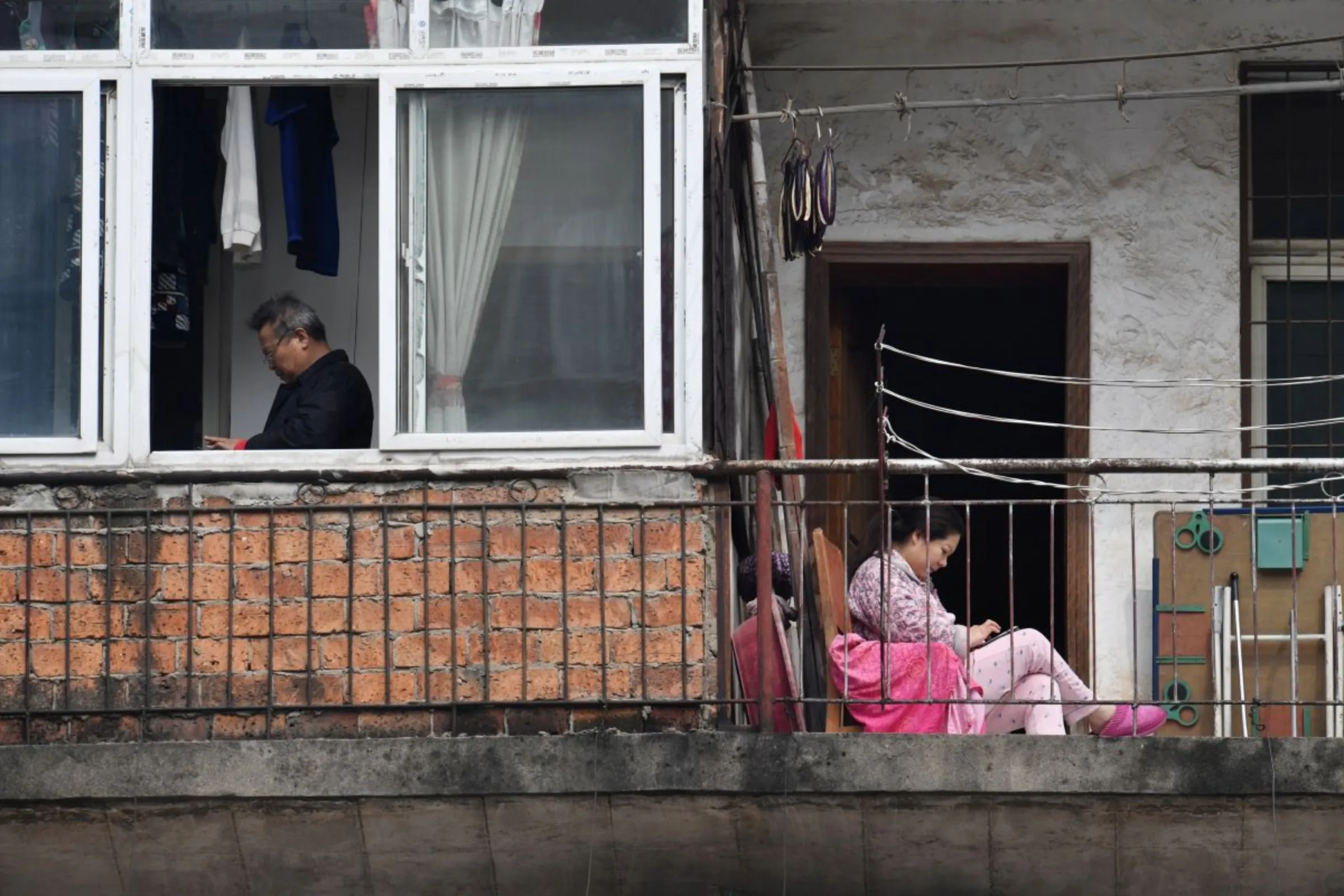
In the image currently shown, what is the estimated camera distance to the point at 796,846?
8930 mm

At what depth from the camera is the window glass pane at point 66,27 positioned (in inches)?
363

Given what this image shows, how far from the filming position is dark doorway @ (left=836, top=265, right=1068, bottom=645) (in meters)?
12.3

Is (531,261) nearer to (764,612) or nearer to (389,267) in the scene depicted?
(389,267)

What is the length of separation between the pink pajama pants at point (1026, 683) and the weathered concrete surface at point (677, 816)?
42cm

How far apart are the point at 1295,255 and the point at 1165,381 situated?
828 mm

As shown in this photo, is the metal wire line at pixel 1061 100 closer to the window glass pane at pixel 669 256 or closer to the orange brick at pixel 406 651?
the window glass pane at pixel 669 256

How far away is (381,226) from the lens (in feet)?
29.9

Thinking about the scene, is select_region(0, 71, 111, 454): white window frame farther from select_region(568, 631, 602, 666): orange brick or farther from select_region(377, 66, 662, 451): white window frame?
select_region(568, 631, 602, 666): orange brick

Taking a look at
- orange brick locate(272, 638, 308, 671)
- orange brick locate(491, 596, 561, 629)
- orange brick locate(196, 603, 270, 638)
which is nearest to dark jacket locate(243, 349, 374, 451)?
orange brick locate(196, 603, 270, 638)

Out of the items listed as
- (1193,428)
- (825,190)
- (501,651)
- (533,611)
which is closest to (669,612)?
(533,611)

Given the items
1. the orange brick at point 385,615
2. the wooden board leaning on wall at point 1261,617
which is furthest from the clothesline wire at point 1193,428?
the orange brick at point 385,615

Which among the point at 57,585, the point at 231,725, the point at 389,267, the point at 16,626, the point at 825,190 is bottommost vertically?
the point at 231,725

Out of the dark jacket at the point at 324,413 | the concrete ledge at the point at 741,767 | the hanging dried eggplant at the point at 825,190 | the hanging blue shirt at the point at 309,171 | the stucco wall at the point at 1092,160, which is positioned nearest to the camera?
the concrete ledge at the point at 741,767

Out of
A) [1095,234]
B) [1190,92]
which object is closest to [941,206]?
[1095,234]
